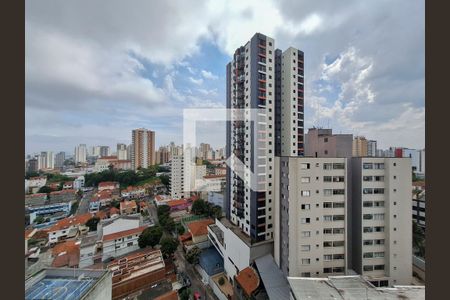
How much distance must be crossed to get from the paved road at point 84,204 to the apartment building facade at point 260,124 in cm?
1363

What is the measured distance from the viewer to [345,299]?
3.52 metres

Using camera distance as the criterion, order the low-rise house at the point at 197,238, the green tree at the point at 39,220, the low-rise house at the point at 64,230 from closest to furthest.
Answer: the low-rise house at the point at 197,238
the low-rise house at the point at 64,230
the green tree at the point at 39,220

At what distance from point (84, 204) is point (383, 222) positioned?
20.9 m

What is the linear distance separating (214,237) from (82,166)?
24.9 meters

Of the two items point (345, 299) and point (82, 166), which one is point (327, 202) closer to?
point (345, 299)

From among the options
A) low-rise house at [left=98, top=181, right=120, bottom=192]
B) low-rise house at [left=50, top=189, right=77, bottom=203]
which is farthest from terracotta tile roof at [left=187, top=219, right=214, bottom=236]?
low-rise house at [left=98, top=181, right=120, bottom=192]

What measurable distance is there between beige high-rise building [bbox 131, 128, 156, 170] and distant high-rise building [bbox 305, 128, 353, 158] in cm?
1983

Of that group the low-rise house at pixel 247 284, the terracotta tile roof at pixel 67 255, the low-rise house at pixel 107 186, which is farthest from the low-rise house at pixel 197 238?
the low-rise house at pixel 107 186

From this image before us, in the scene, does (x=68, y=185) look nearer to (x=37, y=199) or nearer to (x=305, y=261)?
(x=37, y=199)

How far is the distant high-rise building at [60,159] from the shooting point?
2240 centimetres

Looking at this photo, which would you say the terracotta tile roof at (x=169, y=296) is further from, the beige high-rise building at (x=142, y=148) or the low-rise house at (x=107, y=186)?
the beige high-rise building at (x=142, y=148)

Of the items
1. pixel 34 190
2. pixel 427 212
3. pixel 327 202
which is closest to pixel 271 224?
pixel 327 202

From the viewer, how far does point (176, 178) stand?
54.4 feet

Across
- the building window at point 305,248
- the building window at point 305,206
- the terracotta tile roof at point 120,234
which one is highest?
the building window at point 305,206
